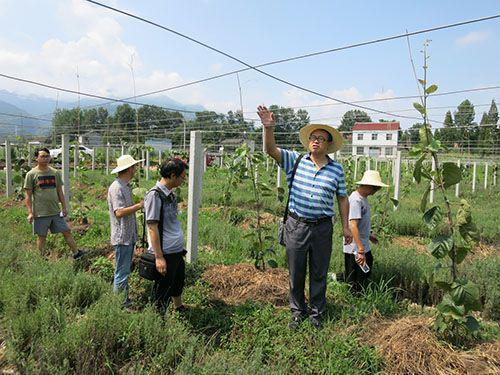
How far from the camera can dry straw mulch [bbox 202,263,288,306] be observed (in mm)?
4004

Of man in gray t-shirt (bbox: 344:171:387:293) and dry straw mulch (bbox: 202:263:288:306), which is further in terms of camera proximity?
dry straw mulch (bbox: 202:263:288:306)

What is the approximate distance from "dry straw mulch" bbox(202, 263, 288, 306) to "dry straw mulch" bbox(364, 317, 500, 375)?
111 cm

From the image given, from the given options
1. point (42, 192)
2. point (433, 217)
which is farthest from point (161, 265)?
point (42, 192)

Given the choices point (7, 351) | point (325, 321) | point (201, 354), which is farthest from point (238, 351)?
point (7, 351)

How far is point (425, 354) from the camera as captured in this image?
9.42ft

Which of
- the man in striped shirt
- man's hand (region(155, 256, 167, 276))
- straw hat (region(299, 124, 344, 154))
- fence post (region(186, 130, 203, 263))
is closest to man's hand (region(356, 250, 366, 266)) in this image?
the man in striped shirt

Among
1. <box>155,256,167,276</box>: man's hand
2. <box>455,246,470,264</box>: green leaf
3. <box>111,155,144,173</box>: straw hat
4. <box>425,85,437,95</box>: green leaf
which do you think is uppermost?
<box>425,85,437,95</box>: green leaf

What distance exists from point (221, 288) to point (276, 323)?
3.36ft

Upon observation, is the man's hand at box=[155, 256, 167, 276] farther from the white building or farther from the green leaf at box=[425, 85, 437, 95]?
the white building

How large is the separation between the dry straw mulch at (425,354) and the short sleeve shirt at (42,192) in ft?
14.3

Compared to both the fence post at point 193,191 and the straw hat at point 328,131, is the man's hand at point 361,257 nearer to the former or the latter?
the straw hat at point 328,131

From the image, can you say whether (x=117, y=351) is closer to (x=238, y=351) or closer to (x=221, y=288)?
(x=238, y=351)

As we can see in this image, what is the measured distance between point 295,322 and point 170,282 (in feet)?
3.79

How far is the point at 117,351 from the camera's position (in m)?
2.88
